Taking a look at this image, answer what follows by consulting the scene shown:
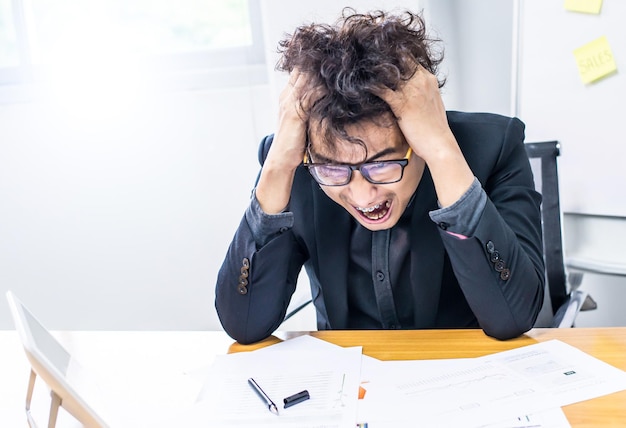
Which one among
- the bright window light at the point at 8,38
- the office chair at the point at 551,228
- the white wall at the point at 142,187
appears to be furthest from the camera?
→ the bright window light at the point at 8,38

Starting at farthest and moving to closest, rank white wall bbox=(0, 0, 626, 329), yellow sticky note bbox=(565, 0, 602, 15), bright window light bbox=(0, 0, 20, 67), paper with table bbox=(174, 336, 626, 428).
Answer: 1. bright window light bbox=(0, 0, 20, 67)
2. white wall bbox=(0, 0, 626, 329)
3. yellow sticky note bbox=(565, 0, 602, 15)
4. paper with table bbox=(174, 336, 626, 428)

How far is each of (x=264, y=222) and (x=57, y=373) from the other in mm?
524

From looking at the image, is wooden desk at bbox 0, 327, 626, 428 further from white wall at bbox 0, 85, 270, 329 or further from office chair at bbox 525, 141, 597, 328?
white wall at bbox 0, 85, 270, 329

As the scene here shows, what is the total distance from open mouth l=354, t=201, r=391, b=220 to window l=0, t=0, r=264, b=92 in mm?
1258

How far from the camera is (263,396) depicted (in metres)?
0.93

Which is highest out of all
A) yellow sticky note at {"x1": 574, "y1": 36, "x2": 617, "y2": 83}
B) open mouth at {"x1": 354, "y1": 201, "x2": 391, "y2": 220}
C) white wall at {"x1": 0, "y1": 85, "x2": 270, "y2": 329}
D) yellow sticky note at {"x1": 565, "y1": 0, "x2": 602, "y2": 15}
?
yellow sticky note at {"x1": 565, "y1": 0, "x2": 602, "y2": 15}

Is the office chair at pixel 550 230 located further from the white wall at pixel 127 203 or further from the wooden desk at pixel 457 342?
the white wall at pixel 127 203

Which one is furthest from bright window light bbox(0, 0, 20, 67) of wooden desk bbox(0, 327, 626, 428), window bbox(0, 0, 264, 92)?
wooden desk bbox(0, 327, 626, 428)

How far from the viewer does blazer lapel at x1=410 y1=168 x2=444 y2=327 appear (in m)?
1.22

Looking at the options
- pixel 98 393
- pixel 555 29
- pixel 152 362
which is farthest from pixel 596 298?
pixel 98 393

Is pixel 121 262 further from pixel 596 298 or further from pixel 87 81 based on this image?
pixel 596 298

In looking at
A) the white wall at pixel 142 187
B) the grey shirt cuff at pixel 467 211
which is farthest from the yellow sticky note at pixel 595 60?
the grey shirt cuff at pixel 467 211

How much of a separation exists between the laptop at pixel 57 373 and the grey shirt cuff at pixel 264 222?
1.33 feet

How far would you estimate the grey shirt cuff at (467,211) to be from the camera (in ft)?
3.52
